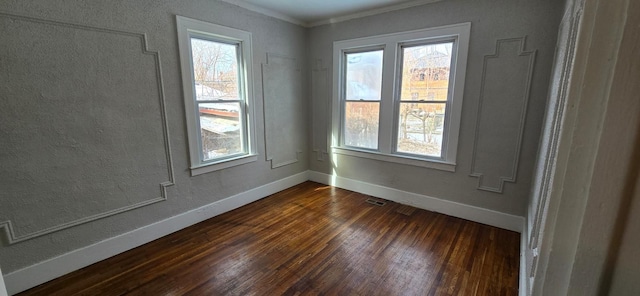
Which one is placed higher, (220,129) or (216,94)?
(216,94)

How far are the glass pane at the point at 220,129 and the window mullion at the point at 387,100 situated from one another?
6.17 feet

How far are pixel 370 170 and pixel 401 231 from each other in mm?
1123

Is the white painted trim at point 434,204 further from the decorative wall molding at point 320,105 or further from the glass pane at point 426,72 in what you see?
the glass pane at point 426,72

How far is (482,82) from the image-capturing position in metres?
2.75

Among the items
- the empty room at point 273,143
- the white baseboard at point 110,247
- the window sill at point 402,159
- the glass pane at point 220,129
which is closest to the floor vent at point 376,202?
the empty room at point 273,143

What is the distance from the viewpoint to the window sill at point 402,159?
10.3 ft

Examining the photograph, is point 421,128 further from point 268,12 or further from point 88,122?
point 88,122

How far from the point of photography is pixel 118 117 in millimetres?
2324

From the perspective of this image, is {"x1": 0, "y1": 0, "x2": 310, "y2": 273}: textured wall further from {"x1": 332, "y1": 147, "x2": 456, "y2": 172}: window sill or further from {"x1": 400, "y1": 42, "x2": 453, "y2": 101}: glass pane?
{"x1": 400, "y1": 42, "x2": 453, "y2": 101}: glass pane

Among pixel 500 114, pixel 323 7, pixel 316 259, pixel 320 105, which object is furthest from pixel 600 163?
pixel 320 105

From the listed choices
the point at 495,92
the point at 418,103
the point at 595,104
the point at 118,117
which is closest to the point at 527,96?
the point at 495,92

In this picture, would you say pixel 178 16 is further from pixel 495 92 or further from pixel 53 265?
pixel 495 92

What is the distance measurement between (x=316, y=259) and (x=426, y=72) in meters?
2.44

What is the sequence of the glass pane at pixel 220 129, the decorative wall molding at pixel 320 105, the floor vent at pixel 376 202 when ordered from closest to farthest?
the glass pane at pixel 220 129 → the floor vent at pixel 376 202 → the decorative wall molding at pixel 320 105
